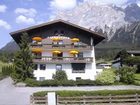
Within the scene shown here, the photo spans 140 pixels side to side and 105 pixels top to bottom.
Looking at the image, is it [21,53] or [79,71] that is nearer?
[21,53]

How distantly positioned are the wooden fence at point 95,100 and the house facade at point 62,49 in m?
27.8

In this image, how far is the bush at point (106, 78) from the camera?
54125 mm

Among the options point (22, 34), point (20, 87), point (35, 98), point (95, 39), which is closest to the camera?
point (35, 98)

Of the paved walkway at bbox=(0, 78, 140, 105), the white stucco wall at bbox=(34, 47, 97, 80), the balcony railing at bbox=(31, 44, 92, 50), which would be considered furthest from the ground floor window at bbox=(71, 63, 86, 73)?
the paved walkway at bbox=(0, 78, 140, 105)

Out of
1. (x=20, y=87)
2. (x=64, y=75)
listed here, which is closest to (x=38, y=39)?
(x=64, y=75)

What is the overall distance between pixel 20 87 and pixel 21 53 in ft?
24.0

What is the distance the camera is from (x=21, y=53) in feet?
183

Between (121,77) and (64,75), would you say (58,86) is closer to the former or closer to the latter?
(64,75)

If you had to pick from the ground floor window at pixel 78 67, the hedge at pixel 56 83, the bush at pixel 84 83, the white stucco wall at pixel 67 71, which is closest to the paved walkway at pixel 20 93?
the hedge at pixel 56 83

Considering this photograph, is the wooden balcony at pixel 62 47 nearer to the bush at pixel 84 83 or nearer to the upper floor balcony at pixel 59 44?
the upper floor balcony at pixel 59 44

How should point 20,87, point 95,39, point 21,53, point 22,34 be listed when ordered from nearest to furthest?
point 20,87 → point 21,53 → point 22,34 → point 95,39

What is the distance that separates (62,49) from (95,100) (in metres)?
30.1

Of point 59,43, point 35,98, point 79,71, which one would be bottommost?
point 35,98

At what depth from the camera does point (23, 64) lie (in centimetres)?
5559
